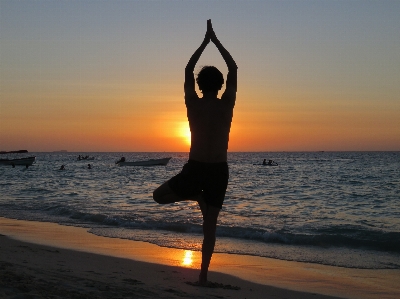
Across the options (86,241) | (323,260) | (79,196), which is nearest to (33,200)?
(79,196)

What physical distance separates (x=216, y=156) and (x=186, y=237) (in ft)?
23.5

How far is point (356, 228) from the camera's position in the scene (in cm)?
1275

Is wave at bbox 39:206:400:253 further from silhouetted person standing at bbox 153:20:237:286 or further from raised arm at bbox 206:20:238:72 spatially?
raised arm at bbox 206:20:238:72

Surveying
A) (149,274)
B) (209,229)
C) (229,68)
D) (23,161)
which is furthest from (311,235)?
(23,161)

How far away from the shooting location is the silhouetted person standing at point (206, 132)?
456cm

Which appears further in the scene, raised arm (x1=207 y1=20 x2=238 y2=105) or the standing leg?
the standing leg

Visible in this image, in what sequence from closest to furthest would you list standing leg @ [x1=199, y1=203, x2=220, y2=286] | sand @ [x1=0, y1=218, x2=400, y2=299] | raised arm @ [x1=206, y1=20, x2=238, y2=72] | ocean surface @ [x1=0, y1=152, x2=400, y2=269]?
raised arm @ [x1=206, y1=20, x2=238, y2=72] < standing leg @ [x1=199, y1=203, x2=220, y2=286] < sand @ [x1=0, y1=218, x2=400, y2=299] < ocean surface @ [x1=0, y1=152, x2=400, y2=269]

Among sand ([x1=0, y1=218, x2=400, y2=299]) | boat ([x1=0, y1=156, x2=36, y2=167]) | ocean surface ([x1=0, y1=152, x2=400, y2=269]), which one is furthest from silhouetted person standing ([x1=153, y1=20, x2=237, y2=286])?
boat ([x1=0, y1=156, x2=36, y2=167])

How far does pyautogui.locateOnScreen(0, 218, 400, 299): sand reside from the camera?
17.0 feet

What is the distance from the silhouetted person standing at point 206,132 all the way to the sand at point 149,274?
1183 millimetres

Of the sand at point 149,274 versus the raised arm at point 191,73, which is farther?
the sand at point 149,274

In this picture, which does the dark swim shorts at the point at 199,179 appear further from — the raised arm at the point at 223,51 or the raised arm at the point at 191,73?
the raised arm at the point at 223,51

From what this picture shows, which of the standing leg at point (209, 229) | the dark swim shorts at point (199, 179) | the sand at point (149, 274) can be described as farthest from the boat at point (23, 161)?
the dark swim shorts at point (199, 179)

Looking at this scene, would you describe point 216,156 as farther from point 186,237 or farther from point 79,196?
point 79,196
